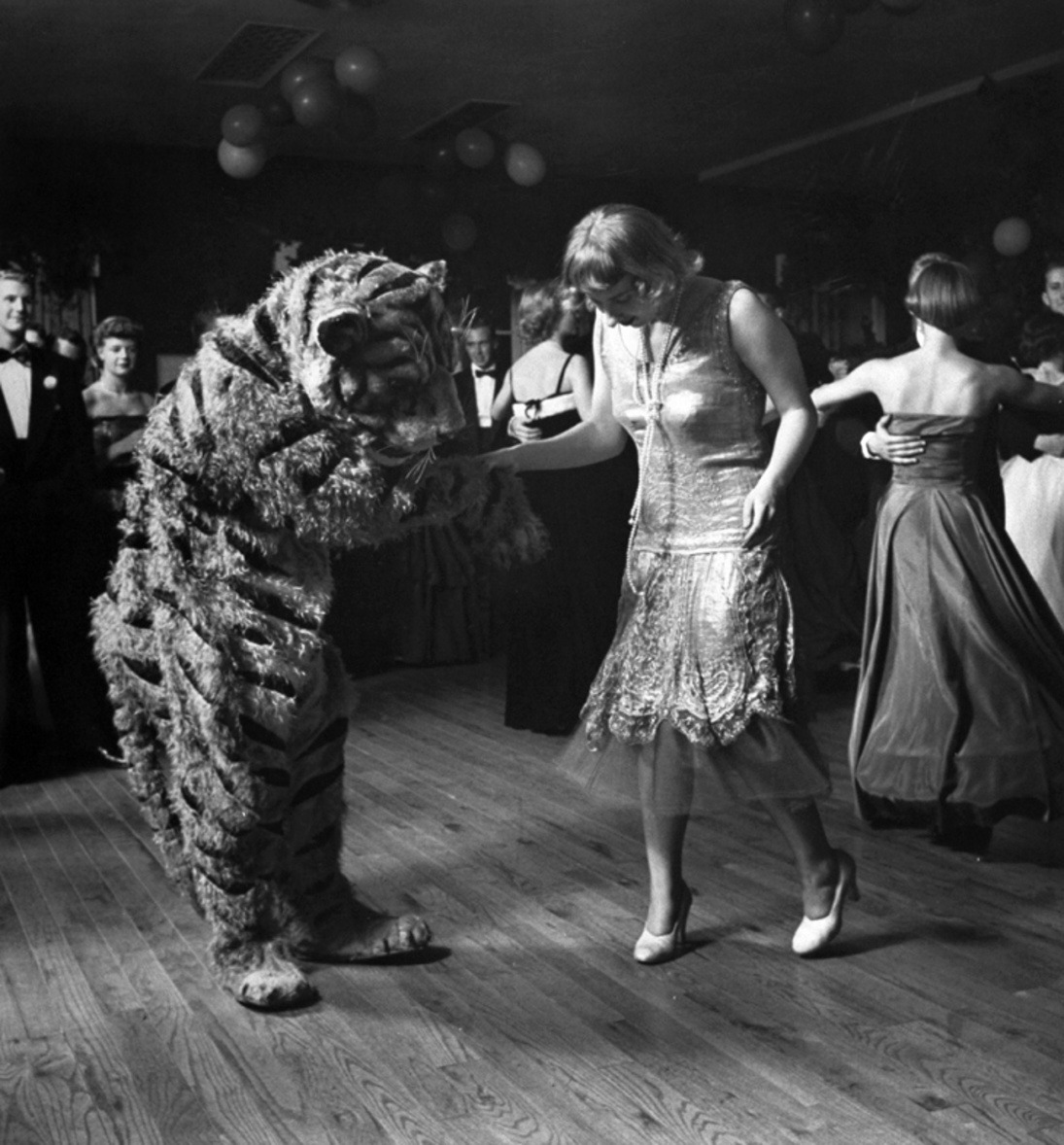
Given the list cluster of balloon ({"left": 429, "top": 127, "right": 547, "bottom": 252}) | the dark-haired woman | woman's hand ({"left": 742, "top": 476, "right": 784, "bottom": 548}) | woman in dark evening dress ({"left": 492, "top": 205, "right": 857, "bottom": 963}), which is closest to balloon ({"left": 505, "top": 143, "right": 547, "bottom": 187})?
cluster of balloon ({"left": 429, "top": 127, "right": 547, "bottom": 252})

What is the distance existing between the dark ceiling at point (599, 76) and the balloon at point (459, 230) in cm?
57

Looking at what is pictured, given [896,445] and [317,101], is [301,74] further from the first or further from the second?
[896,445]

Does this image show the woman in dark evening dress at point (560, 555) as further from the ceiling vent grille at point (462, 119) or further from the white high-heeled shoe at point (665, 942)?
the ceiling vent grille at point (462, 119)

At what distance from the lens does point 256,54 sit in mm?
6469

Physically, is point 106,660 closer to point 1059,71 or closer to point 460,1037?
point 460,1037

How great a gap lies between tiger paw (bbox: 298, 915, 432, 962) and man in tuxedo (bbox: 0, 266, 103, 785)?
6.92ft

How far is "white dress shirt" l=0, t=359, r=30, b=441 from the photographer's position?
4.30 m

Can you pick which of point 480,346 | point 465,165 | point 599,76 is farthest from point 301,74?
point 465,165

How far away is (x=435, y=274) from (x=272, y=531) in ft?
1.76

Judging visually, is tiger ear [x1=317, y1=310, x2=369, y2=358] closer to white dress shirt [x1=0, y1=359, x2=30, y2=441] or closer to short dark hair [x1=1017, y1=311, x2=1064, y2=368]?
short dark hair [x1=1017, y1=311, x2=1064, y2=368]

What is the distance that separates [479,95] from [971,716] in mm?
5313

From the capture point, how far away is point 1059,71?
6969 mm

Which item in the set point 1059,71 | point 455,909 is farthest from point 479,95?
point 455,909

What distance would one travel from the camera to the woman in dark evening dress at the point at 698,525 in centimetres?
229
